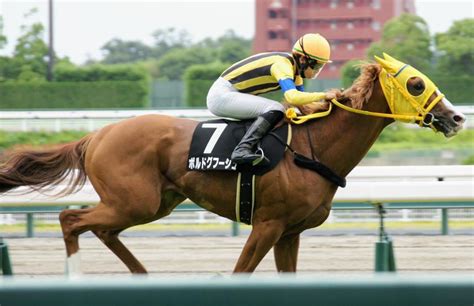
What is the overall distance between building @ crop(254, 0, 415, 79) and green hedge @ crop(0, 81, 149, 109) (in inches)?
771

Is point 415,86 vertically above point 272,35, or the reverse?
point 272,35

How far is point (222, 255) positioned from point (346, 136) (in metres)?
2.81

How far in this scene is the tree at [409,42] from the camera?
30.2 meters

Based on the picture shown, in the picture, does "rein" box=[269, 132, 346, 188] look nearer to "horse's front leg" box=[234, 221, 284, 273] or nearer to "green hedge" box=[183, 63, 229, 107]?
"horse's front leg" box=[234, 221, 284, 273]

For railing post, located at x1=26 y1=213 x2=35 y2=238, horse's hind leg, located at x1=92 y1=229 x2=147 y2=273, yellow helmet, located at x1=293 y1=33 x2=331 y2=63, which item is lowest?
railing post, located at x1=26 y1=213 x2=35 y2=238

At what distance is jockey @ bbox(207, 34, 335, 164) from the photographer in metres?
5.36

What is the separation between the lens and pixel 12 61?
29625mm

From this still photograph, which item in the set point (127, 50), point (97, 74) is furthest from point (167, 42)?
point (97, 74)

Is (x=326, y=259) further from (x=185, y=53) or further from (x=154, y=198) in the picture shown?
(x=185, y=53)

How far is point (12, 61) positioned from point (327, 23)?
2543cm

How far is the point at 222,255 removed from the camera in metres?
8.02

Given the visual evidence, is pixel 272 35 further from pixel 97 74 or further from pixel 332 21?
pixel 97 74

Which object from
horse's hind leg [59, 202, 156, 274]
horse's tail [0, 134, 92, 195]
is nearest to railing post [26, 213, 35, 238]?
horse's tail [0, 134, 92, 195]

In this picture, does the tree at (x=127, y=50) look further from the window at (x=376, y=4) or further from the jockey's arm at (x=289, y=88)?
the jockey's arm at (x=289, y=88)
